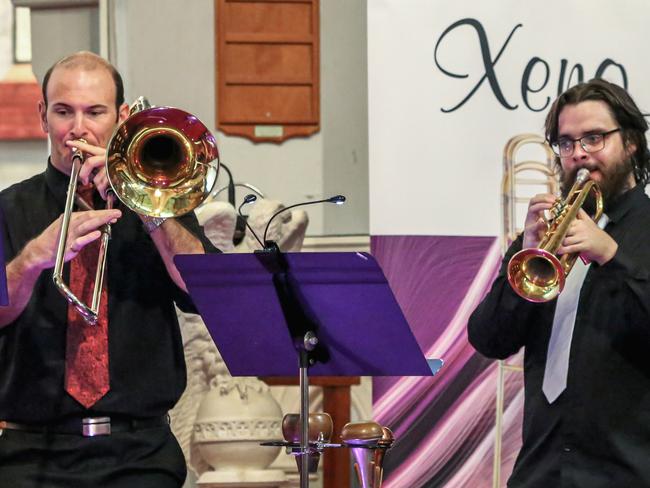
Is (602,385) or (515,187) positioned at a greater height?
(515,187)

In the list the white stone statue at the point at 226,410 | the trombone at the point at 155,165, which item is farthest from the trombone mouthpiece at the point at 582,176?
the white stone statue at the point at 226,410

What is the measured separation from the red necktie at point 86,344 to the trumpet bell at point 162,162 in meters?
0.24

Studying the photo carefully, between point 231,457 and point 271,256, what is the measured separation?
1.95m

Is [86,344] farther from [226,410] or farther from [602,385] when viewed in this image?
[226,410]

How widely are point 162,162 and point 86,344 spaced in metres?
0.52

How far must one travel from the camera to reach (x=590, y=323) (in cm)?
295

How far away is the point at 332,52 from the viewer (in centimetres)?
553

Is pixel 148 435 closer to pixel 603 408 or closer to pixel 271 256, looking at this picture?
pixel 271 256

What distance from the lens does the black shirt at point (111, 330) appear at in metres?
2.91

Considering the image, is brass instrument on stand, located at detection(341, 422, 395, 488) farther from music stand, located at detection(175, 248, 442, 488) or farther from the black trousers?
the black trousers

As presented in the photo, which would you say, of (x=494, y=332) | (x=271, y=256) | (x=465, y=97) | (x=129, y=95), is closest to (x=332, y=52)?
(x=129, y=95)

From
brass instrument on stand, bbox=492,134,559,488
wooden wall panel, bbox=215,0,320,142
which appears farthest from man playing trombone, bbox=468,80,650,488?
wooden wall panel, bbox=215,0,320,142

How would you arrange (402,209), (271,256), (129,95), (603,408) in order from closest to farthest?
(271,256)
(603,408)
(402,209)
(129,95)

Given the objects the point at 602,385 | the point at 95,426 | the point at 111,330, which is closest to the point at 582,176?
the point at 602,385
